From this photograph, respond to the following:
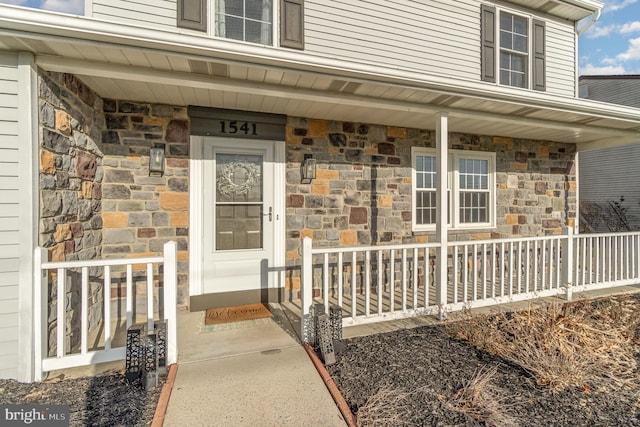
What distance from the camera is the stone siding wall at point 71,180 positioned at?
2.43 metres

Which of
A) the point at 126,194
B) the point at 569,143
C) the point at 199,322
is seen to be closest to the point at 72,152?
the point at 126,194

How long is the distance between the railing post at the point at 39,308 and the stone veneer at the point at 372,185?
240 centimetres

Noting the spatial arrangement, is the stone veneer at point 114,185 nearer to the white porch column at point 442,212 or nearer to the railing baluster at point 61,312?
the railing baluster at point 61,312

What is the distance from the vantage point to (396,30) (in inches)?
185

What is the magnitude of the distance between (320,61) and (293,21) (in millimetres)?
1923

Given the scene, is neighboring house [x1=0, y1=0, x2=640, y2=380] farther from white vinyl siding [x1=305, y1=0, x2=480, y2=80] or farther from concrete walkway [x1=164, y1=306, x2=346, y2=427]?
concrete walkway [x1=164, y1=306, x2=346, y2=427]

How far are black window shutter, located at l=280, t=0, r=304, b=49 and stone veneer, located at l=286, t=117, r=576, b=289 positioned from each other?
1.03 m

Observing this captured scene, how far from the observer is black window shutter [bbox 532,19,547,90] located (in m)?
5.48

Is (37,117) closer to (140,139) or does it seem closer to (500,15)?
(140,139)

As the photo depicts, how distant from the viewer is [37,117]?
2.29 metres

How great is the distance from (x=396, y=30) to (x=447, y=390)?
4.73 metres

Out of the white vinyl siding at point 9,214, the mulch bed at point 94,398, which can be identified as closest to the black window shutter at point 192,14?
the white vinyl siding at point 9,214

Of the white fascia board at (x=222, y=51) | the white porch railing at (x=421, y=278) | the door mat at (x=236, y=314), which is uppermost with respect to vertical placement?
the white fascia board at (x=222, y=51)

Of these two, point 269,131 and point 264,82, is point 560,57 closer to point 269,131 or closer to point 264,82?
point 269,131
